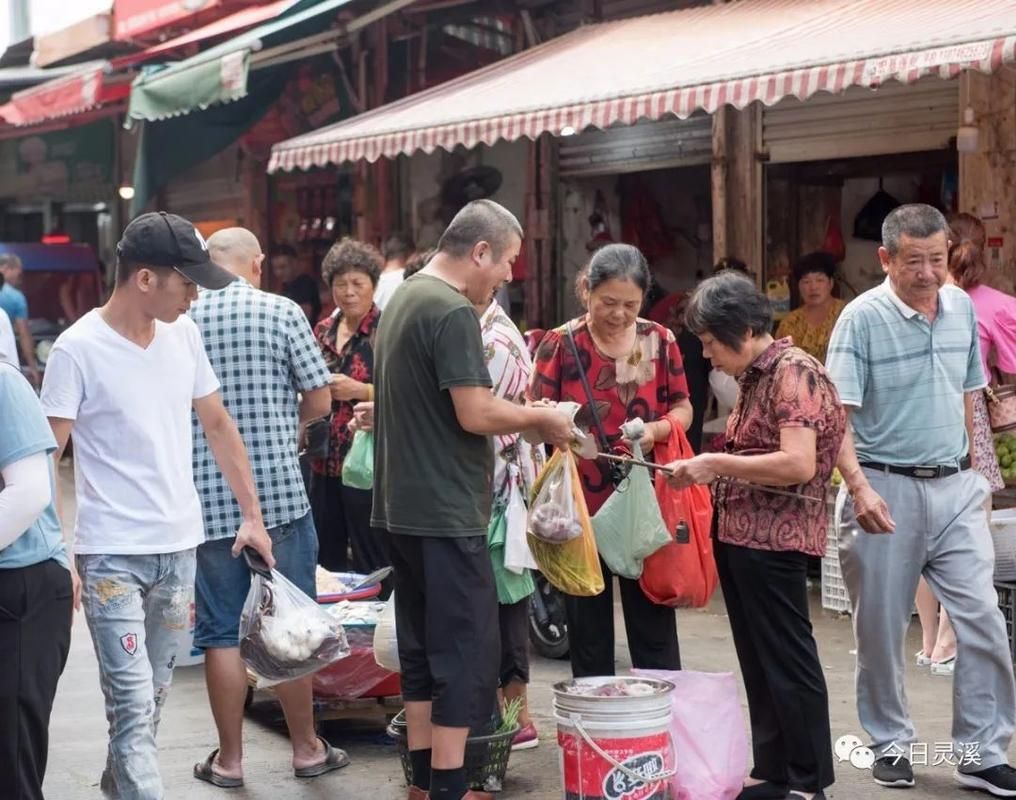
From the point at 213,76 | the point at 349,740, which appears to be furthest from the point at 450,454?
the point at 213,76

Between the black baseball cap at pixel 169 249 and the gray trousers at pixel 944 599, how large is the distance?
2435 millimetres

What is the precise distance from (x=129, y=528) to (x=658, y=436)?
75.5 inches

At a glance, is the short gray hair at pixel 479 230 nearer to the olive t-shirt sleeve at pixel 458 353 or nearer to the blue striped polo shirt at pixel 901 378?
the olive t-shirt sleeve at pixel 458 353

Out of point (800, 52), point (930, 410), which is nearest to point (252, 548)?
point (930, 410)

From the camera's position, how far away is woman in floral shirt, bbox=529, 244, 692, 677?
5.66m

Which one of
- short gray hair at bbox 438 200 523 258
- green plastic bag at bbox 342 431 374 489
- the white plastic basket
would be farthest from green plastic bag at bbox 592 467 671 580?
the white plastic basket

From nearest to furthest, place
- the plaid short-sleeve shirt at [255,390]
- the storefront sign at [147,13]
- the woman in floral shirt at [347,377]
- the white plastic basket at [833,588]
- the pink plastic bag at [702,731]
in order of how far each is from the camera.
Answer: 1. the pink plastic bag at [702,731]
2. the plaid short-sleeve shirt at [255,390]
3. the woman in floral shirt at [347,377]
4. the white plastic basket at [833,588]
5. the storefront sign at [147,13]

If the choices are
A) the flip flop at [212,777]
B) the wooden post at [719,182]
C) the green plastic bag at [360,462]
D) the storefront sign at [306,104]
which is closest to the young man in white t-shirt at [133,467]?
the flip flop at [212,777]

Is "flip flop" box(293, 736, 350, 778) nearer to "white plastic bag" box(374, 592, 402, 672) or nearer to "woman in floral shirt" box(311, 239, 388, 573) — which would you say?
"white plastic bag" box(374, 592, 402, 672)

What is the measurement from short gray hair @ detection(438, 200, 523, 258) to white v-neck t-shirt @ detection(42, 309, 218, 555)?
100 centimetres

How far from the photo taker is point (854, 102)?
9.92 metres

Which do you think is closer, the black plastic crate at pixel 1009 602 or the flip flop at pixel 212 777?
the flip flop at pixel 212 777

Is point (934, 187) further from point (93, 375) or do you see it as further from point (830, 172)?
point (93, 375)

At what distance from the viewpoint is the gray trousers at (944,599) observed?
5.53 meters
